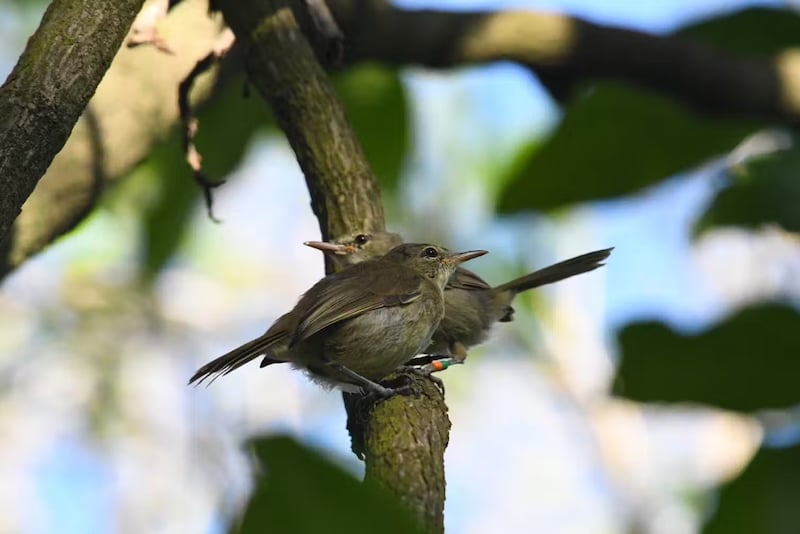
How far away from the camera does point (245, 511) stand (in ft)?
2.95

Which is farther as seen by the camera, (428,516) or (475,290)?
(475,290)

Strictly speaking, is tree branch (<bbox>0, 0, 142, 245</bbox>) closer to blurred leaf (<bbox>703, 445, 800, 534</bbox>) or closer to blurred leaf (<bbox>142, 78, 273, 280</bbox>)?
blurred leaf (<bbox>703, 445, 800, 534</bbox>)

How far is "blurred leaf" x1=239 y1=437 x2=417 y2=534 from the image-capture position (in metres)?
0.87

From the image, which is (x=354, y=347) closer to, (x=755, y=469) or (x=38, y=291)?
(x=755, y=469)

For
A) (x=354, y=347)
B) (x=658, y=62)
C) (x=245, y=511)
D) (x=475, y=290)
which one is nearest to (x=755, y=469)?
(x=245, y=511)

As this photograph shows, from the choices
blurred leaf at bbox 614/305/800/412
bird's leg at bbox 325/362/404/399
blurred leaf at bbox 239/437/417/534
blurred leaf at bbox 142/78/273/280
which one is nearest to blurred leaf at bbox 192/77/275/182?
blurred leaf at bbox 142/78/273/280

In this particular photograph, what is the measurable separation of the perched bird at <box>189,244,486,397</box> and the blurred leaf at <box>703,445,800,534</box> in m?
2.16

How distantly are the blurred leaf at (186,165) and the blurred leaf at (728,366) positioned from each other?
2399 millimetres

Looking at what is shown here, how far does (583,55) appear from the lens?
16.4 ft

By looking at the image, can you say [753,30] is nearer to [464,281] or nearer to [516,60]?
[516,60]

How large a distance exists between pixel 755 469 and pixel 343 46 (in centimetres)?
283

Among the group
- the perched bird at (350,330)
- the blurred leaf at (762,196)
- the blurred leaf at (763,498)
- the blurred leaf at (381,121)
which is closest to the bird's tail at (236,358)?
the perched bird at (350,330)

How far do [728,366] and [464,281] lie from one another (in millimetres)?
3797

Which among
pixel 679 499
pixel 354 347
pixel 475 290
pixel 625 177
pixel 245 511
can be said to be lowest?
pixel 679 499
